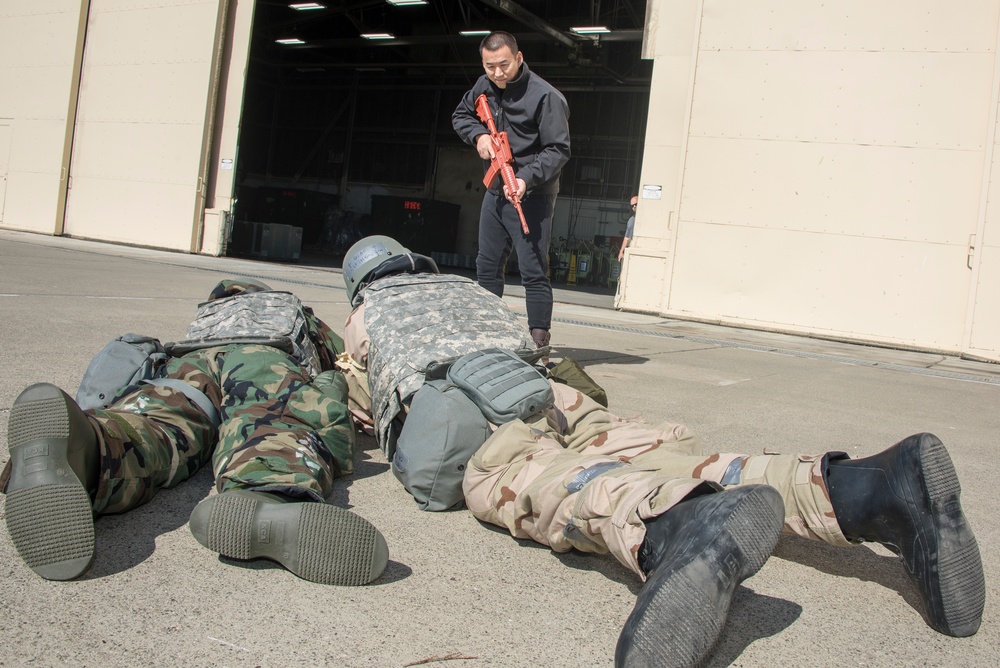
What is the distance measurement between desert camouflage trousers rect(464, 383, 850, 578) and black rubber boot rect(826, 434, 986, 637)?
15 centimetres

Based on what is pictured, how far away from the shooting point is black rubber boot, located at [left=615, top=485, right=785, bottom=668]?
1262 mm

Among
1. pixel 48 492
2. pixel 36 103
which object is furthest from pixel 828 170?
pixel 36 103

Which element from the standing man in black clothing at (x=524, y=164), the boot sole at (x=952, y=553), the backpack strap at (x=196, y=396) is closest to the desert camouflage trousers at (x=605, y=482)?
the boot sole at (x=952, y=553)

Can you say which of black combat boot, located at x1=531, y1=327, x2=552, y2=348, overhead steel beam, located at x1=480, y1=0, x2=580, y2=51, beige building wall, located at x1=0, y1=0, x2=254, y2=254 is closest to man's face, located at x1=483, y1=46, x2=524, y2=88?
black combat boot, located at x1=531, y1=327, x2=552, y2=348

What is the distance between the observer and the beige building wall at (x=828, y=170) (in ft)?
26.0

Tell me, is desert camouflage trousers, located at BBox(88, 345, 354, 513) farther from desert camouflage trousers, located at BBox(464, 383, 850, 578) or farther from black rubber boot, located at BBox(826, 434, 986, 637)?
black rubber boot, located at BBox(826, 434, 986, 637)

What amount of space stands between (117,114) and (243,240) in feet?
11.5

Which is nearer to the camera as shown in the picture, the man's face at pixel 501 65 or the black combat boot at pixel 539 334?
the man's face at pixel 501 65

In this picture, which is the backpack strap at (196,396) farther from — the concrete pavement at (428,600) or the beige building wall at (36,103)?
the beige building wall at (36,103)

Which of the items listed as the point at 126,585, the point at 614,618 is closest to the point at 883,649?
the point at 614,618

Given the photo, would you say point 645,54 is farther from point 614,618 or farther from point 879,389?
point 614,618

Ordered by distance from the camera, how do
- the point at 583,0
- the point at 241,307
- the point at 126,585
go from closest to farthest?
the point at 126,585 < the point at 241,307 < the point at 583,0

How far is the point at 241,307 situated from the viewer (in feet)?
8.69

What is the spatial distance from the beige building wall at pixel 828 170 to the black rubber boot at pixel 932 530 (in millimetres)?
7221
